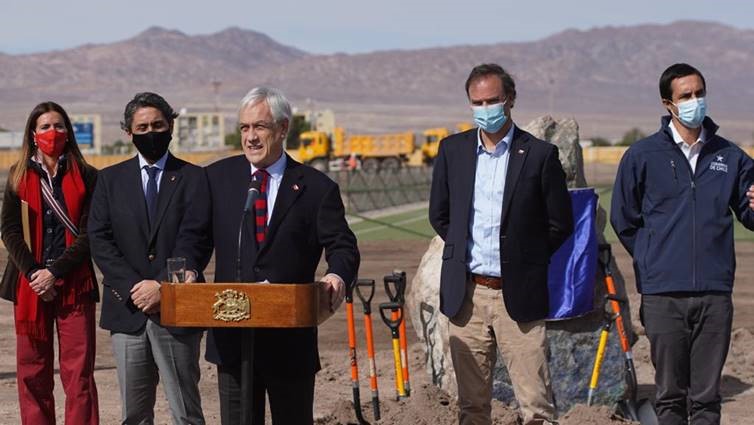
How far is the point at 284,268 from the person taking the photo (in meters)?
5.64

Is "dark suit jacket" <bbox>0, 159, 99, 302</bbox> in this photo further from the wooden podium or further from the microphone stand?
the wooden podium

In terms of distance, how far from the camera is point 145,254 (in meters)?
6.46

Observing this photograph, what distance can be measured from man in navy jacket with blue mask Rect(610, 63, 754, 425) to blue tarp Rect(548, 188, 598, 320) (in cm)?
239

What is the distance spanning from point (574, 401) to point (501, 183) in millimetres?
3539

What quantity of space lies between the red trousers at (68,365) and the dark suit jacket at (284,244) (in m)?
1.56

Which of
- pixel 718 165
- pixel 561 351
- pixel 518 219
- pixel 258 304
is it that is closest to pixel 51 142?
pixel 518 219

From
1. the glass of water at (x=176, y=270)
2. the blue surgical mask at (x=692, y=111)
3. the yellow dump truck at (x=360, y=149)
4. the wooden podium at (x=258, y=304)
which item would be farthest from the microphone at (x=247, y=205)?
the yellow dump truck at (x=360, y=149)

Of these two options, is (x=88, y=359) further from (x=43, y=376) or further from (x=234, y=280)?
(x=234, y=280)

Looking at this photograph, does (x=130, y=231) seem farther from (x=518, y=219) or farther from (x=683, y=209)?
(x=683, y=209)

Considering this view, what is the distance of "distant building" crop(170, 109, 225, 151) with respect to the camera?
10400 cm

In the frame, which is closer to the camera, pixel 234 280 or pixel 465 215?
pixel 234 280

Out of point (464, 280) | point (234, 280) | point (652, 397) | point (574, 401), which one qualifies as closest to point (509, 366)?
point (464, 280)

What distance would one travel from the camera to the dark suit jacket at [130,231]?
6.43m

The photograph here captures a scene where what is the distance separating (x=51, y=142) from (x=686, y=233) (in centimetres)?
291
